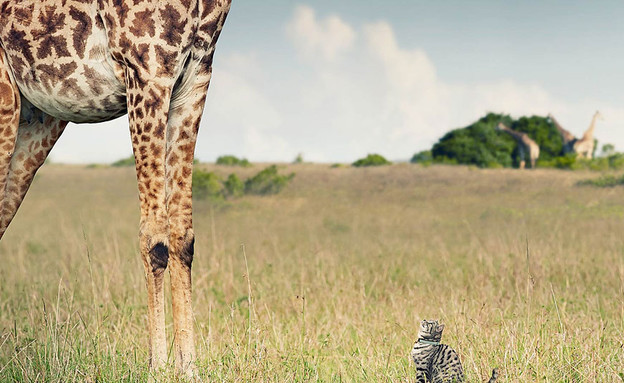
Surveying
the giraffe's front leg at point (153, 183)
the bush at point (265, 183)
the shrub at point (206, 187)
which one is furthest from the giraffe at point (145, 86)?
the bush at point (265, 183)

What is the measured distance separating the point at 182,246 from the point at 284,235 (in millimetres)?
8509

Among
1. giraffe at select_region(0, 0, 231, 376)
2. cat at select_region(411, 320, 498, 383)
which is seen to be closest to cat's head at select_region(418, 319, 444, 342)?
cat at select_region(411, 320, 498, 383)

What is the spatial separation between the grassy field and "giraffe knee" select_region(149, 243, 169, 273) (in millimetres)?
623

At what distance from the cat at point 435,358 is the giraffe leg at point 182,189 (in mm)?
1792

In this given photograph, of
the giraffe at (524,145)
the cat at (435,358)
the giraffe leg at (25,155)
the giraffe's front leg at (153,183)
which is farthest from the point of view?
the giraffe at (524,145)

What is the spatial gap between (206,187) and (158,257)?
1237 cm

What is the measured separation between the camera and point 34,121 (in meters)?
5.83

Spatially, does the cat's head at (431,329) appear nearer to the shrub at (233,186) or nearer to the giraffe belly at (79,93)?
the giraffe belly at (79,93)

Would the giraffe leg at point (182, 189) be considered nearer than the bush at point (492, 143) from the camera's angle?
Yes

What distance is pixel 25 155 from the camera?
5809mm

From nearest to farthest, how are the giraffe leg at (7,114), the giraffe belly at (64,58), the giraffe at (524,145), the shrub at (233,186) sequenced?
the giraffe belly at (64,58) → the giraffe leg at (7,114) → the shrub at (233,186) → the giraffe at (524,145)

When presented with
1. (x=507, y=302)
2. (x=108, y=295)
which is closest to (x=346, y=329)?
(x=507, y=302)

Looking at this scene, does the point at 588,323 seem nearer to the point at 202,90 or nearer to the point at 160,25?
the point at 202,90

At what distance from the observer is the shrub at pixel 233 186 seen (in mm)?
17516
